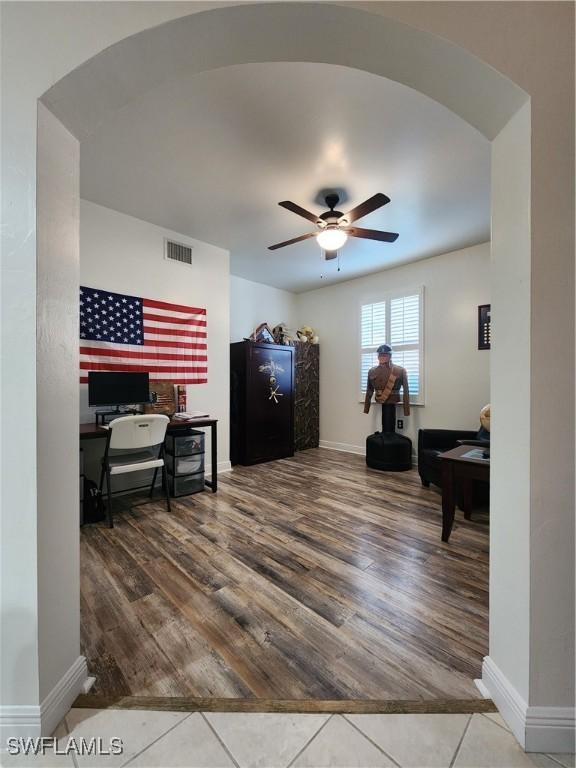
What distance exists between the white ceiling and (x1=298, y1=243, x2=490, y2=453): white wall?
0.59 m

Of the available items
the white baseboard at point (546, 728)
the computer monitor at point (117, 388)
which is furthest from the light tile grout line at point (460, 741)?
the computer monitor at point (117, 388)

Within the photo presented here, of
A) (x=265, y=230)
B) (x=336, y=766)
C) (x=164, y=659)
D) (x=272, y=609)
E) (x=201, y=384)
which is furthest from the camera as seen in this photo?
(x=201, y=384)

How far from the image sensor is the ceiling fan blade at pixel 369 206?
2.15m

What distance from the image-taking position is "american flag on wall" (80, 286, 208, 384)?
9.66 ft

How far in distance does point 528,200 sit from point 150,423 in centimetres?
272

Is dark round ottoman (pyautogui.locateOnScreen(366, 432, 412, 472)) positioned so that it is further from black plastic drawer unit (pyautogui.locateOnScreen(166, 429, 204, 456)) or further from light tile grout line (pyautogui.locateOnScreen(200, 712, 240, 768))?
light tile grout line (pyautogui.locateOnScreen(200, 712, 240, 768))

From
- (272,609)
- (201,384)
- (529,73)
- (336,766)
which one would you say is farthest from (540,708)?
(201,384)

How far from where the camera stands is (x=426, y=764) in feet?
2.99

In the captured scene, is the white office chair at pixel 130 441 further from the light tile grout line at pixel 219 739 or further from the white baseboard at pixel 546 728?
the white baseboard at pixel 546 728

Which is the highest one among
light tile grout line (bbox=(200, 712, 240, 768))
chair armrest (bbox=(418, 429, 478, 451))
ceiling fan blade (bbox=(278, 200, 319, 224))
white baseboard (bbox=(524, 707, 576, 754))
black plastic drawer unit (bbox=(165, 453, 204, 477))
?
ceiling fan blade (bbox=(278, 200, 319, 224))

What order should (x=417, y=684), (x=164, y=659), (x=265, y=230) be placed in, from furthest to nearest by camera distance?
(x=265, y=230), (x=164, y=659), (x=417, y=684)

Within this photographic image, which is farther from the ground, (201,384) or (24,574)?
(201,384)

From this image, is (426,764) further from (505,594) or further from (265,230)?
(265,230)

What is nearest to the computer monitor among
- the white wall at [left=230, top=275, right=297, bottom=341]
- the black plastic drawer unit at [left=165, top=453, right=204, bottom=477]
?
the black plastic drawer unit at [left=165, top=453, right=204, bottom=477]
